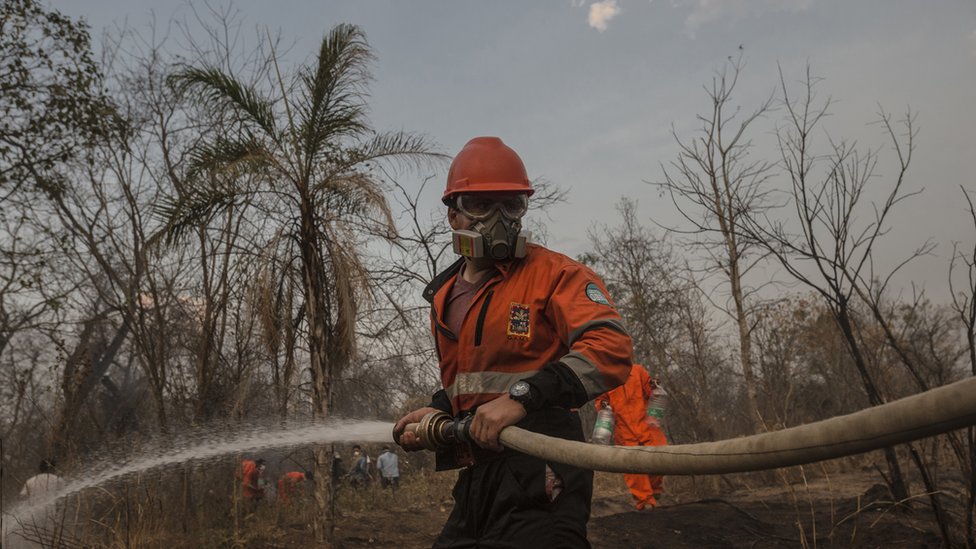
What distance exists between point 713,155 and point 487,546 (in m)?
12.8

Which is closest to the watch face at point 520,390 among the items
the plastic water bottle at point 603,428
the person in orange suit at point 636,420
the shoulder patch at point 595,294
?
the shoulder patch at point 595,294

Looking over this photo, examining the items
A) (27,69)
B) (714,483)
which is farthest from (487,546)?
(27,69)

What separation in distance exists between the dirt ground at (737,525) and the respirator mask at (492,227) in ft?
16.0

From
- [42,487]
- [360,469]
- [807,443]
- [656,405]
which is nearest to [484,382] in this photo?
[807,443]

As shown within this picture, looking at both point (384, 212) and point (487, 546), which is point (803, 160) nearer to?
point (487, 546)

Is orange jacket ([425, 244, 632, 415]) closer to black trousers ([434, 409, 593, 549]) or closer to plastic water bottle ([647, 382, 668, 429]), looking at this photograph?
black trousers ([434, 409, 593, 549])

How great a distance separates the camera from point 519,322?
2514mm

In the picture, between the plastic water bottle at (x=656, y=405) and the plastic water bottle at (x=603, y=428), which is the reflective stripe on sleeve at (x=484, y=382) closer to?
the plastic water bottle at (x=603, y=428)

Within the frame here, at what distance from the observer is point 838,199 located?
194 inches

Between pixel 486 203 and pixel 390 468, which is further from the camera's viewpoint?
pixel 390 468

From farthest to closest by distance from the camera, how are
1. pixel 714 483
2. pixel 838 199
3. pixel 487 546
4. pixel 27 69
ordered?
pixel 714 483, pixel 27 69, pixel 838 199, pixel 487 546

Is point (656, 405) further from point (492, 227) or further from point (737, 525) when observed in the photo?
point (492, 227)

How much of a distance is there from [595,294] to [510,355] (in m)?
0.36

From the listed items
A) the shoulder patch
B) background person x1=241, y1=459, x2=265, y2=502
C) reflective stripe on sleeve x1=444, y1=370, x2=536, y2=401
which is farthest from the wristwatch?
background person x1=241, y1=459, x2=265, y2=502
